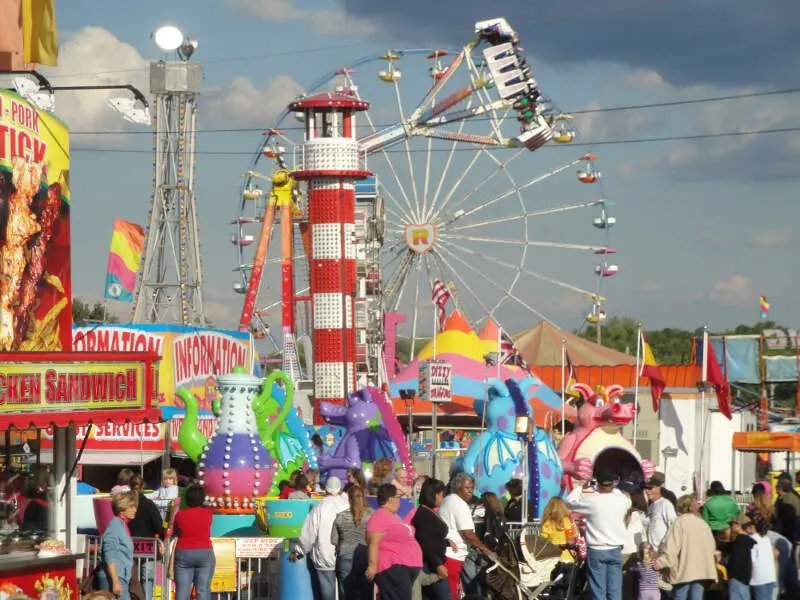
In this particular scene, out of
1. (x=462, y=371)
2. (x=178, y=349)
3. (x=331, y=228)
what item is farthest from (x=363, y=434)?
(x=462, y=371)

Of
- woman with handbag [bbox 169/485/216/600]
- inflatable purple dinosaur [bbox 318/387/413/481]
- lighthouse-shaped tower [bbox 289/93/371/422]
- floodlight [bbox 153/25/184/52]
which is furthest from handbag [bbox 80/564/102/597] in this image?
floodlight [bbox 153/25/184/52]

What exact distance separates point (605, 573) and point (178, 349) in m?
13.1

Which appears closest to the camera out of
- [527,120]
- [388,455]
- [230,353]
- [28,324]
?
[28,324]

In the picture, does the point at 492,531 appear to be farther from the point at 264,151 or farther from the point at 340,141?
the point at 264,151

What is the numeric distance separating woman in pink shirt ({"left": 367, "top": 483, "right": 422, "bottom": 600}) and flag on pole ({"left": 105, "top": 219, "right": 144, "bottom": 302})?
1237 cm

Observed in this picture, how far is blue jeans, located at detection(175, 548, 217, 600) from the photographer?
12.6 m

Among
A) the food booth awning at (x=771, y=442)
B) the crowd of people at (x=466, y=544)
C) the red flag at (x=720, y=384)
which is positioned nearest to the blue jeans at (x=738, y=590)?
the crowd of people at (x=466, y=544)

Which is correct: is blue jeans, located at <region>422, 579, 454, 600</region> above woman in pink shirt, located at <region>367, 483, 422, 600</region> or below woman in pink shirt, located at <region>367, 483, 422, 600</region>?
below

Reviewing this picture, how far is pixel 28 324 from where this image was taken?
42.9ft

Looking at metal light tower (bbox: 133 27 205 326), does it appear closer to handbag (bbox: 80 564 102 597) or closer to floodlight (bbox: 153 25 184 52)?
floodlight (bbox: 153 25 184 52)

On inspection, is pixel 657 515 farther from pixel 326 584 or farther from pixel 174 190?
pixel 174 190

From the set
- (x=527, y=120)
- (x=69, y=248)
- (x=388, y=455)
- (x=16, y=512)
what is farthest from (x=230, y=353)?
(x=527, y=120)

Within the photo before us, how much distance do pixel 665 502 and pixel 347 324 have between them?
22.2m

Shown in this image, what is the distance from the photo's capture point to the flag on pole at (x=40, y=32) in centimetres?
1301
